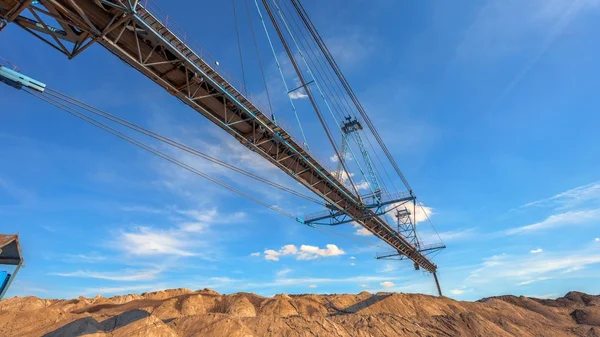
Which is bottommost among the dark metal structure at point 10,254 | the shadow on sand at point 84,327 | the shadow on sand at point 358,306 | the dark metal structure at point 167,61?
the shadow on sand at point 84,327

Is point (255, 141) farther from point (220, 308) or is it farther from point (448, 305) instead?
point (448, 305)

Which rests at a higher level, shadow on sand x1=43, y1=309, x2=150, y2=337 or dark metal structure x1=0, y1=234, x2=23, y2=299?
dark metal structure x1=0, y1=234, x2=23, y2=299

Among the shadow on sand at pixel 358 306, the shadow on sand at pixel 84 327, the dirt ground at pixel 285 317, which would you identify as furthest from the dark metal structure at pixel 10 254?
the shadow on sand at pixel 358 306

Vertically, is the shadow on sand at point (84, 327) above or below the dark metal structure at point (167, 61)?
below

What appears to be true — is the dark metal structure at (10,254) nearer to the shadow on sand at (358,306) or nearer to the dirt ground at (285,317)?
the dirt ground at (285,317)

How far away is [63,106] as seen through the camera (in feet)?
36.6

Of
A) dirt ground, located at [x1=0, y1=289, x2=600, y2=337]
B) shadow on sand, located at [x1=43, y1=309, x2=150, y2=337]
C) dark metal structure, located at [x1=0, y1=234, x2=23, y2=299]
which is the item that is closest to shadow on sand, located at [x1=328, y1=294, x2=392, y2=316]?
dirt ground, located at [x1=0, y1=289, x2=600, y2=337]

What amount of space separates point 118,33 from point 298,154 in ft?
35.2

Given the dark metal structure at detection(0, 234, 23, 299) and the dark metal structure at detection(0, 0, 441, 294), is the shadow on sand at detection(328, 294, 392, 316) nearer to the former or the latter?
the dark metal structure at detection(0, 0, 441, 294)

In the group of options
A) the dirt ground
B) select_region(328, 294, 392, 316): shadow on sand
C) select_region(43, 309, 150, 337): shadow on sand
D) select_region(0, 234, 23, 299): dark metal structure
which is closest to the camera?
the dirt ground

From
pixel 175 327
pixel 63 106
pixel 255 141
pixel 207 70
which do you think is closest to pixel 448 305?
pixel 175 327

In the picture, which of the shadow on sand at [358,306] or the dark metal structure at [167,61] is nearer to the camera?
the dark metal structure at [167,61]

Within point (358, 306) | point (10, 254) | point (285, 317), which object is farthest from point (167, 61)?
point (358, 306)

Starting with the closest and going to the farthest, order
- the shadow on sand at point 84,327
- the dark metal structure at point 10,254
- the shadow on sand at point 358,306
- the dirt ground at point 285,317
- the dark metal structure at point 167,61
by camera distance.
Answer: the dark metal structure at point 167,61, the dirt ground at point 285,317, the shadow on sand at point 84,327, the dark metal structure at point 10,254, the shadow on sand at point 358,306
